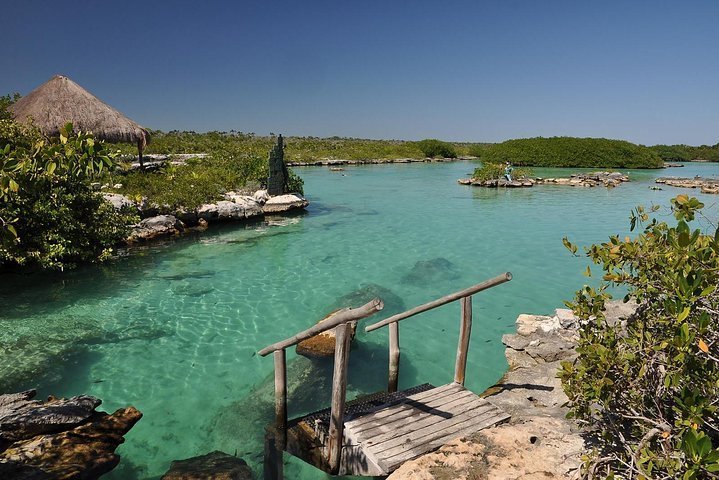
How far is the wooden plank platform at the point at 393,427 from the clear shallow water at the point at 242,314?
0.85 metres

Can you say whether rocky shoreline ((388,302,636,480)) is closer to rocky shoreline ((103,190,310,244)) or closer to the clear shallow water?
the clear shallow water

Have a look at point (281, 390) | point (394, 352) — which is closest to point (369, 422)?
point (281, 390)

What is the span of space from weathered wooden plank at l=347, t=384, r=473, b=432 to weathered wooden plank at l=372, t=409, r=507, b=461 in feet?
1.06

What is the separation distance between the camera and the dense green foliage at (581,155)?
203 ft

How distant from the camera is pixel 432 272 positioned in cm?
1233

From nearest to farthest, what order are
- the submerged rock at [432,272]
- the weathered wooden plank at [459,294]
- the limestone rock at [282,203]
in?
the weathered wooden plank at [459,294]
the submerged rock at [432,272]
the limestone rock at [282,203]

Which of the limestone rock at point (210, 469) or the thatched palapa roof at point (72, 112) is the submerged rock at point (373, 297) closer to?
the limestone rock at point (210, 469)

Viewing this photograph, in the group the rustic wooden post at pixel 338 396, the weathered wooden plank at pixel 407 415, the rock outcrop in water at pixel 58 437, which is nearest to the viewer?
the rustic wooden post at pixel 338 396

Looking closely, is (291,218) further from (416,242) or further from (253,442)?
(253,442)

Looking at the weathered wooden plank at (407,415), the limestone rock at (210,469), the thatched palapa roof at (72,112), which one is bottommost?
the limestone rock at (210,469)

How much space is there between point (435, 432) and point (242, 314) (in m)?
6.14

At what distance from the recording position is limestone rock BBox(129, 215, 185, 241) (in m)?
14.7

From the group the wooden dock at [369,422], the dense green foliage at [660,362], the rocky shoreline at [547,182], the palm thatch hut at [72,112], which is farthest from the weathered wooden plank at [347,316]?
the rocky shoreline at [547,182]

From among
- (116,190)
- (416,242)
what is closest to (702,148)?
(416,242)
